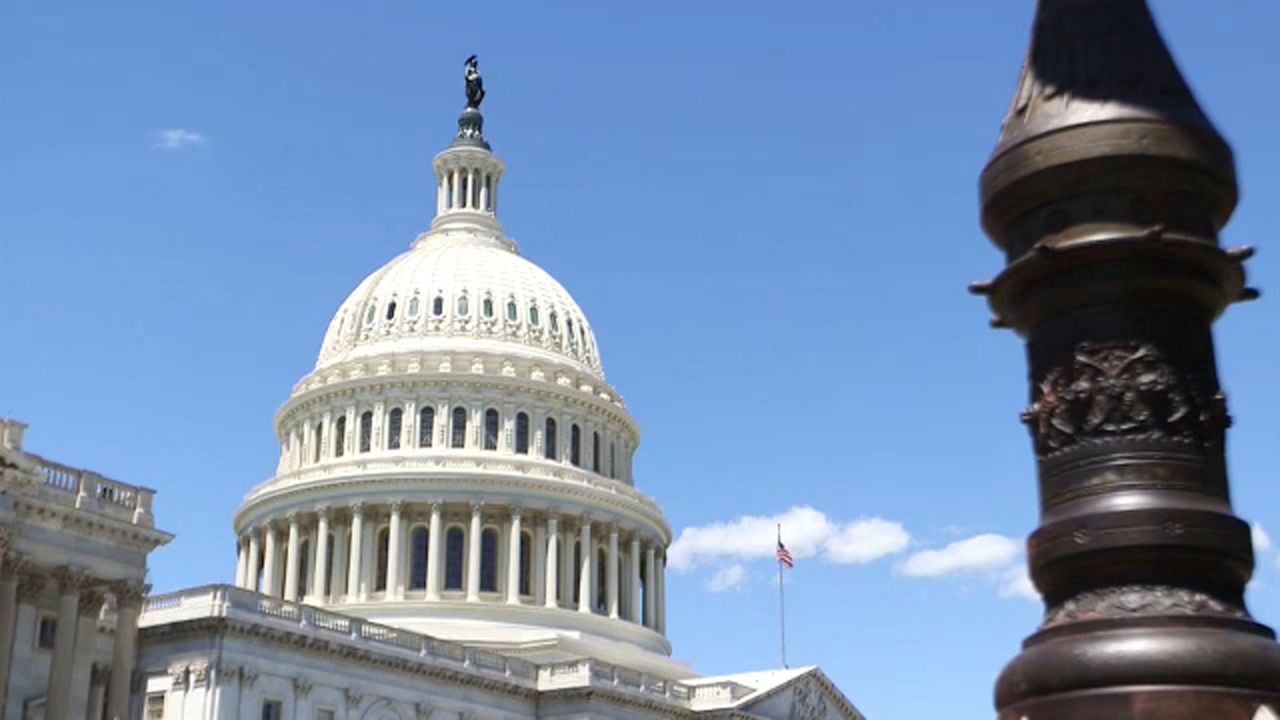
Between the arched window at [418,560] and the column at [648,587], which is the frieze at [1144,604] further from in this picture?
the column at [648,587]

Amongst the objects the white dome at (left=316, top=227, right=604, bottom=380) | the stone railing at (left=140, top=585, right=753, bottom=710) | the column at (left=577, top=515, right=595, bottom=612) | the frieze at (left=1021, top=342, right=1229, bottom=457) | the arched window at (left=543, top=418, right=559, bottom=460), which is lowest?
the frieze at (left=1021, top=342, right=1229, bottom=457)

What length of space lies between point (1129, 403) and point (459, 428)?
9862cm

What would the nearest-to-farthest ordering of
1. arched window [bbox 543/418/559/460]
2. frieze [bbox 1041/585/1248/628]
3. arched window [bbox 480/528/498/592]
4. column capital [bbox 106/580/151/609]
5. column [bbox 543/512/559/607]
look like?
frieze [bbox 1041/585/1248/628] → column capital [bbox 106/580/151/609] → column [bbox 543/512/559/607] → arched window [bbox 480/528/498/592] → arched window [bbox 543/418/559/460]

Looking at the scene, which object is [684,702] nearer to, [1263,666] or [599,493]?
[599,493]

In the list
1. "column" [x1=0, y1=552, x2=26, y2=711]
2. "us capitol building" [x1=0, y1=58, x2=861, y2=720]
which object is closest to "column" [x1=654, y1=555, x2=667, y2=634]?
"us capitol building" [x1=0, y1=58, x2=861, y2=720]

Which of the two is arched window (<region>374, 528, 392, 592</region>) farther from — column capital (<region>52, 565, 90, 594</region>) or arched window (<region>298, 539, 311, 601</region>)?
column capital (<region>52, 565, 90, 594</region>)

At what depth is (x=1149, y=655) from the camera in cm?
1023

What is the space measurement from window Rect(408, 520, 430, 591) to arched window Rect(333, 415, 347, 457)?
9298mm


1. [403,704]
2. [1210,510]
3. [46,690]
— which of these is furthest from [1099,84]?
→ [403,704]

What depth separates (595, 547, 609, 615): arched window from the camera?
10738 cm

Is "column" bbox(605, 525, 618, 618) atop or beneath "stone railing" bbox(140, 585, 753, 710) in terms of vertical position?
atop

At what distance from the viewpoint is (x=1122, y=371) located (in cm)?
1099

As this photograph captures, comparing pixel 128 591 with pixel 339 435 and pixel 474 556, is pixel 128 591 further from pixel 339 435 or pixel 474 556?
pixel 339 435

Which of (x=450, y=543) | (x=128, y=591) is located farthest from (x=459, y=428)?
(x=128, y=591)
